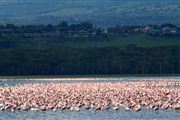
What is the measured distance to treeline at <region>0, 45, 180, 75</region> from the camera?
13512 cm

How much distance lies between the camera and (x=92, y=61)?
459 ft

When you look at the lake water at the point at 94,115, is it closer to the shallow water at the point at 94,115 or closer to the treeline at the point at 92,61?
the shallow water at the point at 94,115

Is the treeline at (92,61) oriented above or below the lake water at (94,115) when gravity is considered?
below

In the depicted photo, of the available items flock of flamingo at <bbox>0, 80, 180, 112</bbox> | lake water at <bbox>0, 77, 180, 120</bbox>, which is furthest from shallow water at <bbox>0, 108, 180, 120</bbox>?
flock of flamingo at <bbox>0, 80, 180, 112</bbox>

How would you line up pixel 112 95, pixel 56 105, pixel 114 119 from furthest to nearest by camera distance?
pixel 112 95, pixel 56 105, pixel 114 119

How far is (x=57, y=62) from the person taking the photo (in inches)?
5531

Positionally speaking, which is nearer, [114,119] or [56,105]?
[114,119]

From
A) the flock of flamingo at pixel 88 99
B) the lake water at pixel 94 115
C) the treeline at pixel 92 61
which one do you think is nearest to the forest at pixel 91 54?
the treeline at pixel 92 61

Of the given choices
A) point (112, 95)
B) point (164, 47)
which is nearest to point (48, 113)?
point (112, 95)

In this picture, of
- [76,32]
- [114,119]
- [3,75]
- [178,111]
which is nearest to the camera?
[114,119]

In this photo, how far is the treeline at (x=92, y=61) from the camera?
13512cm

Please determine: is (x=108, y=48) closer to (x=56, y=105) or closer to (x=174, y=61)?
(x=174, y=61)

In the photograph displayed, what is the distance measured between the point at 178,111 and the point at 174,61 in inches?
3313

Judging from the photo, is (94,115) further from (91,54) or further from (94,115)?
(91,54)
